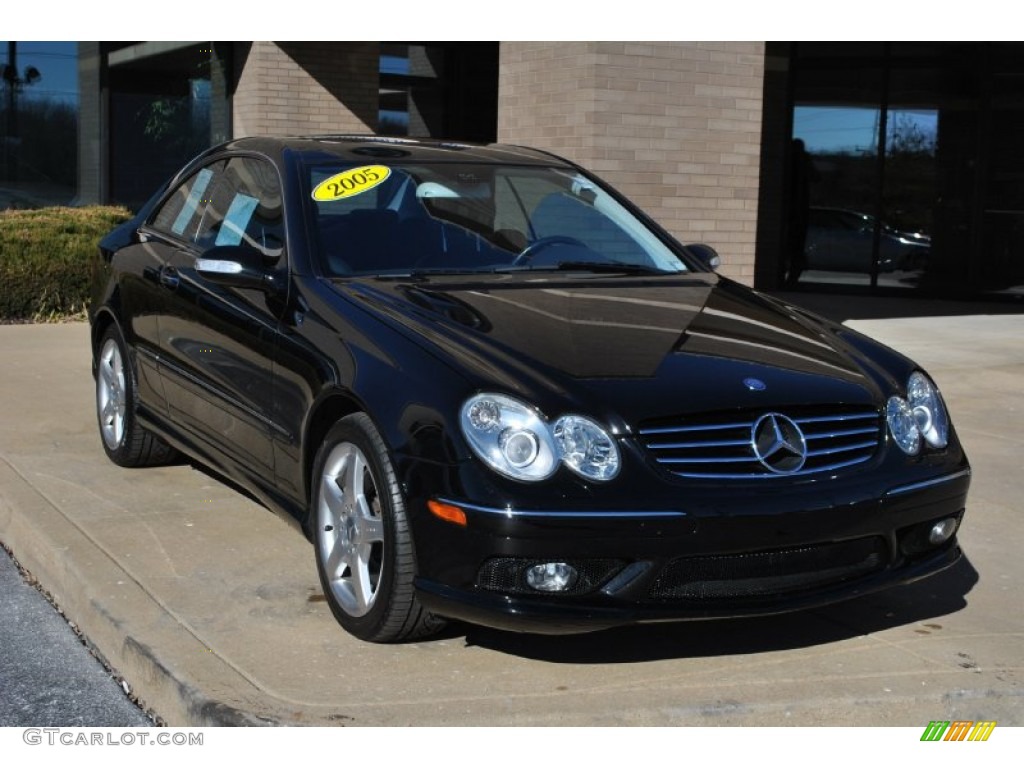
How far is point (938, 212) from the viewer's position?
16.5 metres

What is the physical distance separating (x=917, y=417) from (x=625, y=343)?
963 mm

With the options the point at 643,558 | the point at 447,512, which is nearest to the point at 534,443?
the point at 447,512

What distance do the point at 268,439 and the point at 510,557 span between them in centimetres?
139

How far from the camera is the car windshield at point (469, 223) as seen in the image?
5066 mm

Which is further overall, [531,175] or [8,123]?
[8,123]

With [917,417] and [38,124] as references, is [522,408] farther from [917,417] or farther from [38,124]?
[38,124]

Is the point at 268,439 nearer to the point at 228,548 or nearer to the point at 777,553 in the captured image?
the point at 228,548

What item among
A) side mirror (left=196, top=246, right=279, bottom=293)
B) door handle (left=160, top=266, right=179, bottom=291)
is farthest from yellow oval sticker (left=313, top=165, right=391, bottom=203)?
door handle (left=160, top=266, right=179, bottom=291)

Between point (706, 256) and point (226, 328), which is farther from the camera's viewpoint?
point (706, 256)
